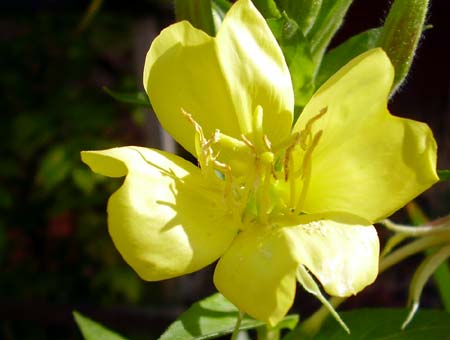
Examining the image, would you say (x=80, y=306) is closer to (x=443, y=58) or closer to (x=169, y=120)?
(x=169, y=120)

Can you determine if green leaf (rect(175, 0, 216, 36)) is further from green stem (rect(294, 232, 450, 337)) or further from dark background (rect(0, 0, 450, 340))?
dark background (rect(0, 0, 450, 340))

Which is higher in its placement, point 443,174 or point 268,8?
point 268,8

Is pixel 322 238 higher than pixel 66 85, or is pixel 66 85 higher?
pixel 322 238

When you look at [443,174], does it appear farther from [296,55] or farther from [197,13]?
[197,13]

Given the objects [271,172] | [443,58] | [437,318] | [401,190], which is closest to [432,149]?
[401,190]

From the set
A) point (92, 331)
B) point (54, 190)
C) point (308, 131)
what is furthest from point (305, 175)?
point (54, 190)

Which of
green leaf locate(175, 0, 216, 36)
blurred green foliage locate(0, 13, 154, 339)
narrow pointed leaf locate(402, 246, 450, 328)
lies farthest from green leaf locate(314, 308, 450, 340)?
blurred green foliage locate(0, 13, 154, 339)
